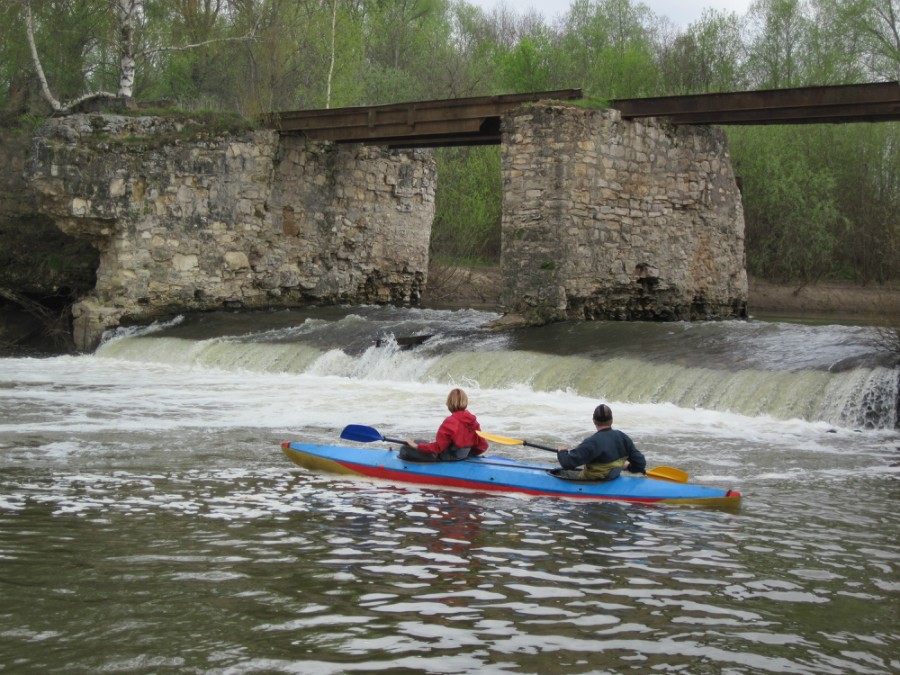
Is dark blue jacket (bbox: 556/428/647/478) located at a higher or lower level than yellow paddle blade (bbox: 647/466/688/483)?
higher

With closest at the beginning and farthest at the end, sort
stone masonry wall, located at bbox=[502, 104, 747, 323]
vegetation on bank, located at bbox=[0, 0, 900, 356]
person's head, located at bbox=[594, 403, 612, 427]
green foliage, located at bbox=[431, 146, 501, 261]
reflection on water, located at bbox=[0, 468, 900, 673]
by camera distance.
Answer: reflection on water, located at bbox=[0, 468, 900, 673], person's head, located at bbox=[594, 403, 612, 427], stone masonry wall, located at bbox=[502, 104, 747, 323], vegetation on bank, located at bbox=[0, 0, 900, 356], green foliage, located at bbox=[431, 146, 501, 261]

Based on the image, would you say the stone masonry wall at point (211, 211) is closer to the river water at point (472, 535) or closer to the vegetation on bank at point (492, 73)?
the vegetation on bank at point (492, 73)

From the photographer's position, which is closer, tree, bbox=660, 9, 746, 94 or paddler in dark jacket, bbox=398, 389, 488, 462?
paddler in dark jacket, bbox=398, 389, 488, 462

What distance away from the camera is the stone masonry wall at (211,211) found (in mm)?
20031

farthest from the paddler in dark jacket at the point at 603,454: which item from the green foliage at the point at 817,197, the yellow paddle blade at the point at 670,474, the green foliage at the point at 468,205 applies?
the green foliage at the point at 817,197

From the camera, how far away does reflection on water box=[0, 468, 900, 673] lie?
4.72 metres

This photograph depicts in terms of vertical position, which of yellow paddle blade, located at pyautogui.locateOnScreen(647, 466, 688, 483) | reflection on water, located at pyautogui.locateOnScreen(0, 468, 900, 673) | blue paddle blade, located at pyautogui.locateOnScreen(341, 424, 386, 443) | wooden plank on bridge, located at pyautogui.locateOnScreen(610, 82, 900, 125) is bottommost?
reflection on water, located at pyautogui.locateOnScreen(0, 468, 900, 673)

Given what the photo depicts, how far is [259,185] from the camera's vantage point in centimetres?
2164

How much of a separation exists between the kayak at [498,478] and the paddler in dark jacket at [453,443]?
65 mm

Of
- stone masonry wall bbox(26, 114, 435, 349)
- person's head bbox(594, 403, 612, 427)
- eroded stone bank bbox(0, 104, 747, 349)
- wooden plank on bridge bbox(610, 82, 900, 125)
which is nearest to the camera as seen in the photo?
person's head bbox(594, 403, 612, 427)

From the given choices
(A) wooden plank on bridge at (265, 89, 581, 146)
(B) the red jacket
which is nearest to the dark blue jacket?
(B) the red jacket

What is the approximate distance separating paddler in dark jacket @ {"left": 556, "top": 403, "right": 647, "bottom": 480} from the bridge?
941cm

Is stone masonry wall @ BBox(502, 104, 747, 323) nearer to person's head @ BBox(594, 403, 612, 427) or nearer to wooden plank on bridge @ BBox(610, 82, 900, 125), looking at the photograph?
wooden plank on bridge @ BBox(610, 82, 900, 125)

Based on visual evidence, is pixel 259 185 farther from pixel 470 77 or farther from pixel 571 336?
pixel 470 77
